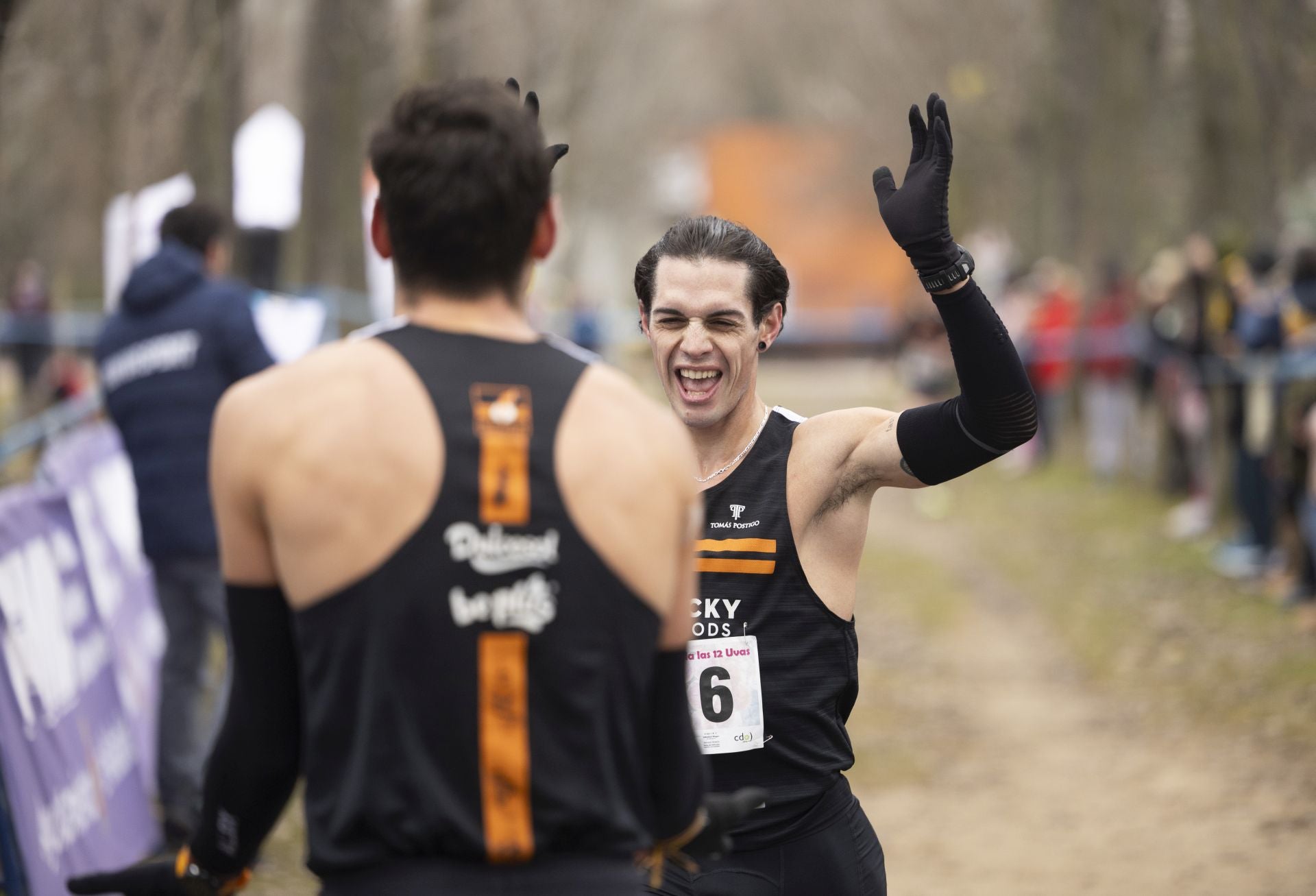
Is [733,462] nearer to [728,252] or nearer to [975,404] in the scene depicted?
[728,252]

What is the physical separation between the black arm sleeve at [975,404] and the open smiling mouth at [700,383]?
507mm

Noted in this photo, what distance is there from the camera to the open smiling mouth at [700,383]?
11.8 ft

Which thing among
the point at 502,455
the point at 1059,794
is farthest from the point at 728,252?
the point at 1059,794

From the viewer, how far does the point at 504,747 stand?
212cm

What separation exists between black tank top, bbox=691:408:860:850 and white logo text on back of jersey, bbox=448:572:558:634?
1.30 meters

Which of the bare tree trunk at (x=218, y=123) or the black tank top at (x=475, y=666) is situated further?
the bare tree trunk at (x=218, y=123)

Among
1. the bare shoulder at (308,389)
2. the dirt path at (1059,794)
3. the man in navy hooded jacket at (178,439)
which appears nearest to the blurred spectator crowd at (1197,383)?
the dirt path at (1059,794)

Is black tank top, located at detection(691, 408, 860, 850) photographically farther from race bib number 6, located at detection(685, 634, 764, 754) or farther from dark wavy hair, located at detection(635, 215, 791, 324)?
dark wavy hair, located at detection(635, 215, 791, 324)

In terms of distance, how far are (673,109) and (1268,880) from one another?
164 ft

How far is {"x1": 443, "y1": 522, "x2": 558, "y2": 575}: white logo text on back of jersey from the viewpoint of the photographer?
6.95 ft

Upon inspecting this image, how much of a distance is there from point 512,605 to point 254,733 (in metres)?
0.46

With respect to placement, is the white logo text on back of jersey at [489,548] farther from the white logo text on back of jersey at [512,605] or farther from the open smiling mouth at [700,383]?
the open smiling mouth at [700,383]

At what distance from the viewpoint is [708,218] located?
3.72 metres

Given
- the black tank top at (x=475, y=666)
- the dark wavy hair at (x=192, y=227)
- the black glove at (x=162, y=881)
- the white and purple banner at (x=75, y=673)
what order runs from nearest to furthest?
the black tank top at (x=475, y=666) → the black glove at (x=162, y=881) → the white and purple banner at (x=75, y=673) → the dark wavy hair at (x=192, y=227)
